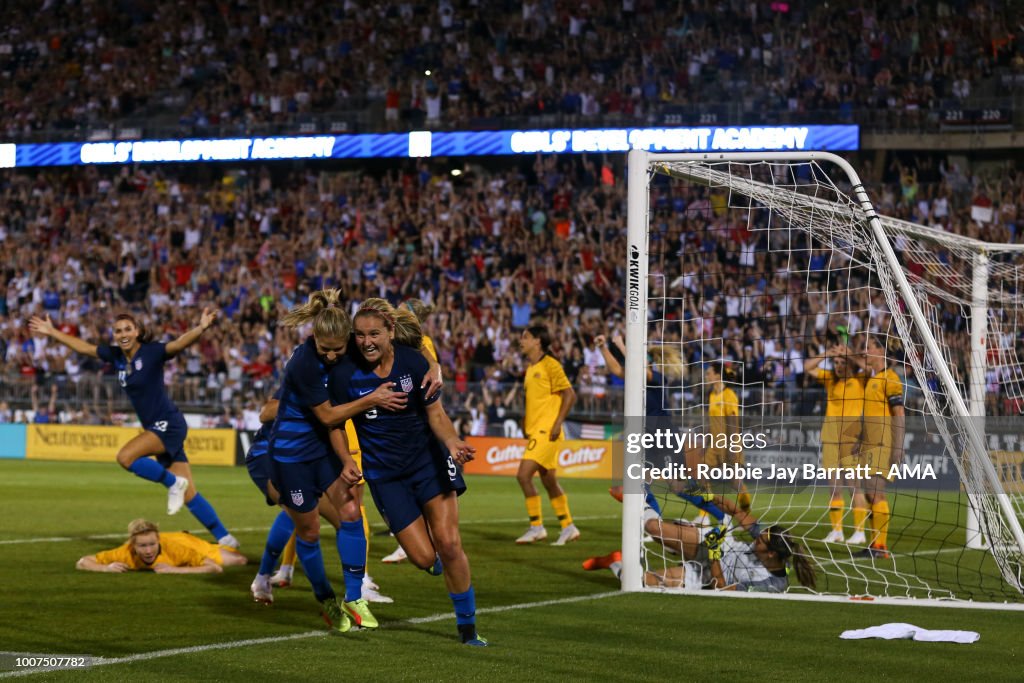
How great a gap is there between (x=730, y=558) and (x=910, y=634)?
232 cm

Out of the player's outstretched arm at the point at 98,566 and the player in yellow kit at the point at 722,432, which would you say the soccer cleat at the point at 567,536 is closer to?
the player in yellow kit at the point at 722,432

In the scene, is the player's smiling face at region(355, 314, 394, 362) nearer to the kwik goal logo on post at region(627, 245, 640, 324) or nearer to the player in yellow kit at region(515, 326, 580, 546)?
the kwik goal logo on post at region(627, 245, 640, 324)

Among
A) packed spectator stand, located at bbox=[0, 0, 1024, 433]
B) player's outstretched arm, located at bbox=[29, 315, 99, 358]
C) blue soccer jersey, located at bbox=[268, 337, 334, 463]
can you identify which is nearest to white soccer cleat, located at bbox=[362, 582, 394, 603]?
blue soccer jersey, located at bbox=[268, 337, 334, 463]

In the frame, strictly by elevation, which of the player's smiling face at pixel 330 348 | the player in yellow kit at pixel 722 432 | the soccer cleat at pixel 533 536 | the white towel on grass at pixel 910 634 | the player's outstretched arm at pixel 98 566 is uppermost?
the player's smiling face at pixel 330 348

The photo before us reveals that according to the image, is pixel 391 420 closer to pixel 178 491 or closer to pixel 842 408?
pixel 178 491

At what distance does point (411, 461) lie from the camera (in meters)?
7.93

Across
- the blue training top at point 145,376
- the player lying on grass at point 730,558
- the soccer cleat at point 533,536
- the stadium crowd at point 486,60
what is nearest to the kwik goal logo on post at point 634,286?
the player lying on grass at point 730,558

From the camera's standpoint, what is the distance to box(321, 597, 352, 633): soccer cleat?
845 centimetres

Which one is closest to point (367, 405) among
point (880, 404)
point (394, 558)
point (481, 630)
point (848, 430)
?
point (481, 630)

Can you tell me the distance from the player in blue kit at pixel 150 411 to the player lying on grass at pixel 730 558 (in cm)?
416

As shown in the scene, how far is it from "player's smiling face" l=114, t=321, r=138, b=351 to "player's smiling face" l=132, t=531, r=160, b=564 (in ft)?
7.07

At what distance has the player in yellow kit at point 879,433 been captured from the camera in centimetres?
1306

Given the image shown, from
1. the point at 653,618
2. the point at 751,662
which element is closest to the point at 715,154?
the point at 653,618

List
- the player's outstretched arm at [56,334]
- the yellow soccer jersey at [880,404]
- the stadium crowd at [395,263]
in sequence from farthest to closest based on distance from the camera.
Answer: the stadium crowd at [395,263] < the yellow soccer jersey at [880,404] < the player's outstretched arm at [56,334]
